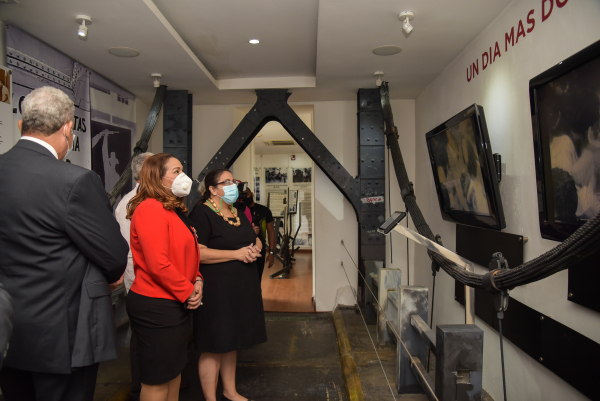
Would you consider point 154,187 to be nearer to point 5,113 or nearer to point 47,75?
point 5,113

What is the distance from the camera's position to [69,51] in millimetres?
3152

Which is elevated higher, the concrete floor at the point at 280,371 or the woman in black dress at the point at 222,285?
the woman in black dress at the point at 222,285

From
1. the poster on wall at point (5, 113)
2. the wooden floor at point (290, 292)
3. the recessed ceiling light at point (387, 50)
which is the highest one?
the recessed ceiling light at point (387, 50)

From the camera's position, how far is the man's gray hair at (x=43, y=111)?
1299mm

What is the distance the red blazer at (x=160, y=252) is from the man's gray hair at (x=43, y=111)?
1.74 feet

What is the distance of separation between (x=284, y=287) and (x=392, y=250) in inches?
85.7

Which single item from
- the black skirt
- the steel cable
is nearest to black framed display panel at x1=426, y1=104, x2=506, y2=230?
the steel cable

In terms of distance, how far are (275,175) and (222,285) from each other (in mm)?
8888

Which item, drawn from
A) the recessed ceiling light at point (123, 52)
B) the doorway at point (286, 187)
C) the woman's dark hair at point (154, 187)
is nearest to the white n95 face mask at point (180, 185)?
the woman's dark hair at point (154, 187)

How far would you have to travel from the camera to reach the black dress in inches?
85.3

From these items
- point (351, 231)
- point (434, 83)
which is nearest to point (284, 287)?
point (351, 231)

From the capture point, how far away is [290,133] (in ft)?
14.2

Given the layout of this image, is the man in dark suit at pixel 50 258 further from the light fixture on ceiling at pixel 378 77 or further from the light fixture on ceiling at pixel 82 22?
the light fixture on ceiling at pixel 378 77

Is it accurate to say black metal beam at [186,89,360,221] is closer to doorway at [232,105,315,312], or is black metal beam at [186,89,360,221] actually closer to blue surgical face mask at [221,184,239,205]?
blue surgical face mask at [221,184,239,205]
